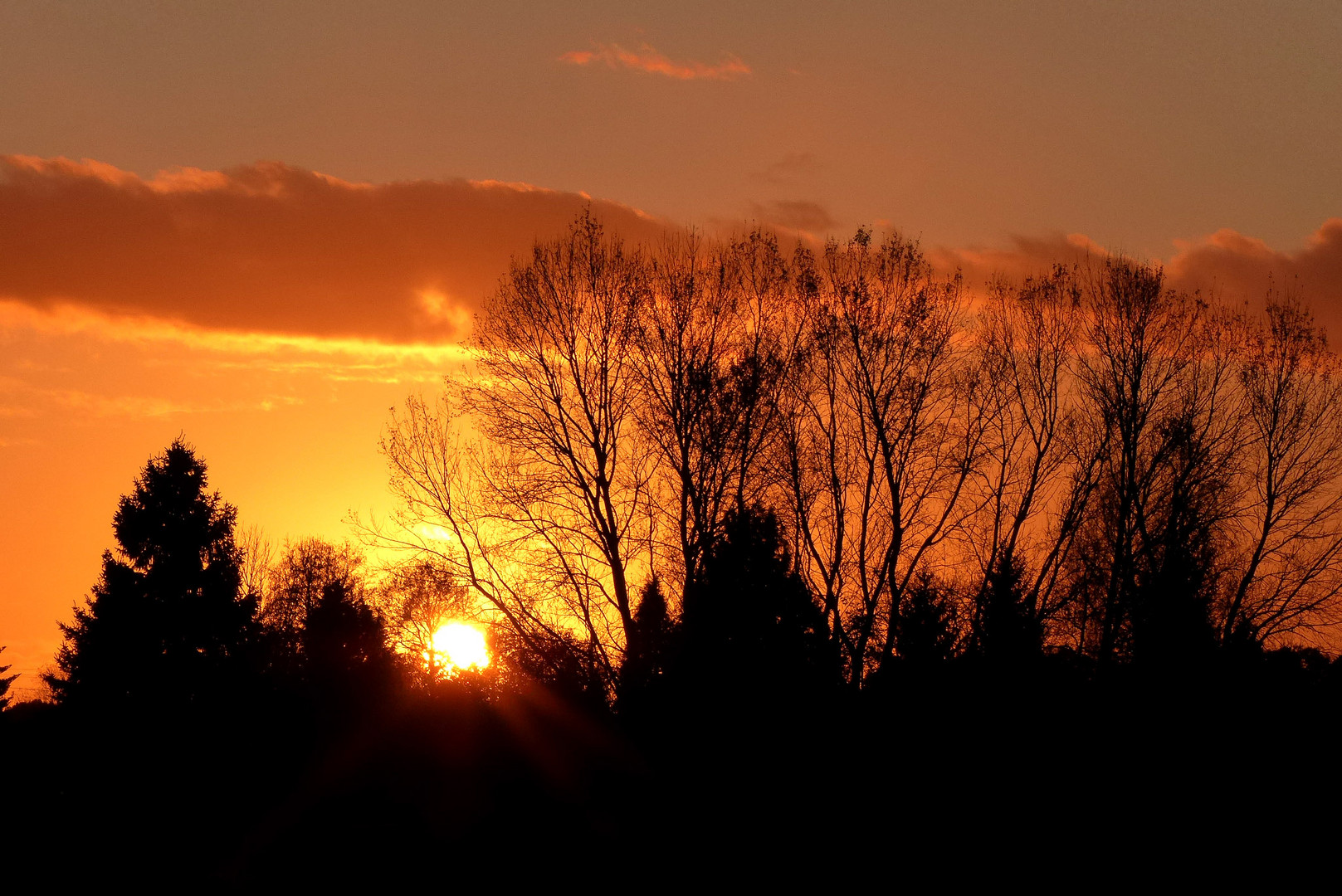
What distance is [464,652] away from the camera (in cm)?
2066

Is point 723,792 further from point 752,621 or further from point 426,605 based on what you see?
point 426,605

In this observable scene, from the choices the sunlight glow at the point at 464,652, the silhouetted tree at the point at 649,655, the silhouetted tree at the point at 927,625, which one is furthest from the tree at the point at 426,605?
the silhouetted tree at the point at 927,625

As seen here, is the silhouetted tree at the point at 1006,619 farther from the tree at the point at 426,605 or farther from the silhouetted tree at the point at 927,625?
the tree at the point at 426,605

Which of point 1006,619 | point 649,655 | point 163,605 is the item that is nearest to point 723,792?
point 649,655

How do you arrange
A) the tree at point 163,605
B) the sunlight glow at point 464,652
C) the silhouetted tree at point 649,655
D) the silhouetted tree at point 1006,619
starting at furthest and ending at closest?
the tree at point 163,605, the silhouetted tree at point 1006,619, the silhouetted tree at point 649,655, the sunlight glow at point 464,652

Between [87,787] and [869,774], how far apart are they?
18.3 meters

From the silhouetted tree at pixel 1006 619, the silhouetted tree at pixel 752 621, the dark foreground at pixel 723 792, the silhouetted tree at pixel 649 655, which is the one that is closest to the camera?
the dark foreground at pixel 723 792

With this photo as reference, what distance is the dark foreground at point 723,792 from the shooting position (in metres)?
16.9

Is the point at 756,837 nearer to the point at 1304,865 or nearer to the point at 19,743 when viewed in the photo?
the point at 1304,865

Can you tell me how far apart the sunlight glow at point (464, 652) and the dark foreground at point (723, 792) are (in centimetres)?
109

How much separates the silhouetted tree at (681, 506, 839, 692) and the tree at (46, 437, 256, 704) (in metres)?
20.1

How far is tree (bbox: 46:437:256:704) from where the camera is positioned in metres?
36.9

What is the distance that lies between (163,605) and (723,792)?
26741mm

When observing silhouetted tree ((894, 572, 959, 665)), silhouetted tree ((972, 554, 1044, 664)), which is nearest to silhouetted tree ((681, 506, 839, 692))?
silhouetted tree ((894, 572, 959, 665))
